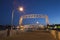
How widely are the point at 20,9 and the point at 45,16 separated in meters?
53.9

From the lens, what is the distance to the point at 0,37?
18.1 meters

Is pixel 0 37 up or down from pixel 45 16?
down

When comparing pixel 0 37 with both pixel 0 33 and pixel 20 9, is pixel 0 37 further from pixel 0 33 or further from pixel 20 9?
pixel 20 9

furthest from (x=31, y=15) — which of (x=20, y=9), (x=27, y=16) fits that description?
(x=20, y=9)

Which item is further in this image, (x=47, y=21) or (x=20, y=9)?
(x=47, y=21)

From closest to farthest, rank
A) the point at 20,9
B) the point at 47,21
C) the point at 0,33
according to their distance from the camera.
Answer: the point at 0,33
the point at 20,9
the point at 47,21

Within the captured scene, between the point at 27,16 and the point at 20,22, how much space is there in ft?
17.2

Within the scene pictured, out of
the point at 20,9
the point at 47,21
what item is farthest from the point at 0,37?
the point at 47,21

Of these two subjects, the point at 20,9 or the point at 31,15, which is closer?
the point at 20,9

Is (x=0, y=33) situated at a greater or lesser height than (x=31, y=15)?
lesser

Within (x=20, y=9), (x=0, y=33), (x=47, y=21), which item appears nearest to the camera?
(x=0, y=33)

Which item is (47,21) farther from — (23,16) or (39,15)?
(23,16)

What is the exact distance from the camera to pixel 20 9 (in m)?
30.7

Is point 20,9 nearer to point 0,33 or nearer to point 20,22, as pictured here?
point 0,33
